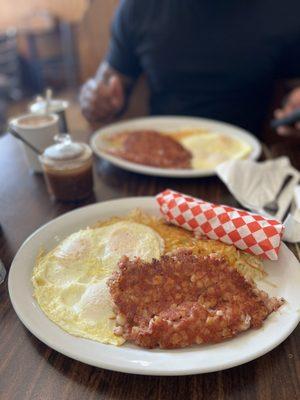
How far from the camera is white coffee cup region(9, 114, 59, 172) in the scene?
68.9 inches

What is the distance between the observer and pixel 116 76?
2730 millimetres

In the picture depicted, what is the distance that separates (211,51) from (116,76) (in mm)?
722

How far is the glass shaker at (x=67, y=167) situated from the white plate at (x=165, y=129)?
26 cm

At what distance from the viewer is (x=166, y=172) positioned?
68.4 inches

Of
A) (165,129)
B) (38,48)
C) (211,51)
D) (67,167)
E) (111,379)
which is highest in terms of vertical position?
(211,51)

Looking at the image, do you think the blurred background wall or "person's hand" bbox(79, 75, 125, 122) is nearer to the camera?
"person's hand" bbox(79, 75, 125, 122)

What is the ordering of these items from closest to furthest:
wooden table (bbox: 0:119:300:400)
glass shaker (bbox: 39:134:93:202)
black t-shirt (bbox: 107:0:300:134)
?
wooden table (bbox: 0:119:300:400)
glass shaker (bbox: 39:134:93:202)
black t-shirt (bbox: 107:0:300:134)

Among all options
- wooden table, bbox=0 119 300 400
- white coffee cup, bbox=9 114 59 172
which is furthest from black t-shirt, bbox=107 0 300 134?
wooden table, bbox=0 119 300 400

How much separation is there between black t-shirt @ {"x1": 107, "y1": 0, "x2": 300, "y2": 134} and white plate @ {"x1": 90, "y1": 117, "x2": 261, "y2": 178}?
16.5 inches

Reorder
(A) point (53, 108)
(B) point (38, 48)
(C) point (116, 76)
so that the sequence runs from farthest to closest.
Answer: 1. (B) point (38, 48)
2. (C) point (116, 76)
3. (A) point (53, 108)

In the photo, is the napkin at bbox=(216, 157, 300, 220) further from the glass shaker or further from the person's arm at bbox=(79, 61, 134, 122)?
the person's arm at bbox=(79, 61, 134, 122)

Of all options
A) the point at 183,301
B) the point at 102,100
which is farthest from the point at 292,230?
the point at 102,100

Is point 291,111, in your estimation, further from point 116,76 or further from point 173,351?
point 173,351

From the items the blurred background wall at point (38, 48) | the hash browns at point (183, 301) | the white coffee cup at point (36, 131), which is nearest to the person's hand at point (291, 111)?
the white coffee cup at point (36, 131)
